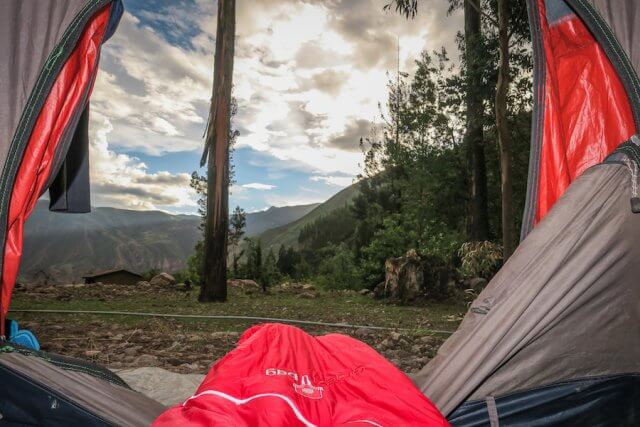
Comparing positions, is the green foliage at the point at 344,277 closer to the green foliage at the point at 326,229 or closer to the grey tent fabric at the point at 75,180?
the grey tent fabric at the point at 75,180

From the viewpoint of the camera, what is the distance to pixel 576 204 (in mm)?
1578

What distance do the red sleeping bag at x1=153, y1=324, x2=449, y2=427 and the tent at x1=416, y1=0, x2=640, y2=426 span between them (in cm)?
36

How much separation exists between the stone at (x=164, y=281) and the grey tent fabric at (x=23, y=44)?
7.92 metres

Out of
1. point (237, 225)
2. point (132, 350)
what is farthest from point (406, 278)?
point (237, 225)

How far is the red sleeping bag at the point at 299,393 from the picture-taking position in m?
1.06

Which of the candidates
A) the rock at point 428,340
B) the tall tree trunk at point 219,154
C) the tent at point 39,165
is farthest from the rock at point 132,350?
the tall tree trunk at point 219,154

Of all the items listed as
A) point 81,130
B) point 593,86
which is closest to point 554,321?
point 593,86

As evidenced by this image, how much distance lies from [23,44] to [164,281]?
26.9ft

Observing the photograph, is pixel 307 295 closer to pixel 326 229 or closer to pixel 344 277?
pixel 344 277

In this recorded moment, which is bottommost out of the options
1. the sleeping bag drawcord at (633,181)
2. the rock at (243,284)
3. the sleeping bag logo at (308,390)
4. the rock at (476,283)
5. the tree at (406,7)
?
the rock at (243,284)

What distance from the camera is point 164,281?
932 centimetres

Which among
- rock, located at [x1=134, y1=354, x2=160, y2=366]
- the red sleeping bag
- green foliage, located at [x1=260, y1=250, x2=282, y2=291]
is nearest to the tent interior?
the red sleeping bag

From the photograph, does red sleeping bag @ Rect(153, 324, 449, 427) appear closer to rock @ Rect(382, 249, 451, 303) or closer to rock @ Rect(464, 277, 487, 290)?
rock @ Rect(382, 249, 451, 303)

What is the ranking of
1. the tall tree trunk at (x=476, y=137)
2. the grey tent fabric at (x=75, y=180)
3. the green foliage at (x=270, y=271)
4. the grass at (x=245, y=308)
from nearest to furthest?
the grey tent fabric at (x=75, y=180) < the grass at (x=245, y=308) < the tall tree trunk at (x=476, y=137) < the green foliage at (x=270, y=271)
